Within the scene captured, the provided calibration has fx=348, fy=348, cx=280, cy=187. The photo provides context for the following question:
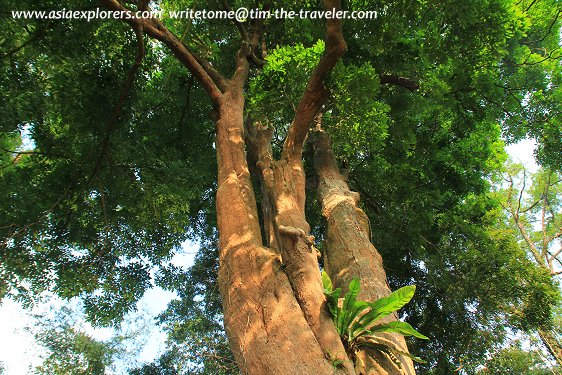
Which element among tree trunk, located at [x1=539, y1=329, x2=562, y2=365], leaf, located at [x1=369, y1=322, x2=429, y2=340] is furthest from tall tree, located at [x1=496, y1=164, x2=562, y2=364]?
leaf, located at [x1=369, y1=322, x2=429, y2=340]

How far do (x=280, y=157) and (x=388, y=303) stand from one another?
11.1 ft

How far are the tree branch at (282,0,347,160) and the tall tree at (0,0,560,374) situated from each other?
0.8 inches

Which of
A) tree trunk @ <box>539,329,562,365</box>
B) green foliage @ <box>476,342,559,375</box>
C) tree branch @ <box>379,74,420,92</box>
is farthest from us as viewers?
tree trunk @ <box>539,329,562,365</box>

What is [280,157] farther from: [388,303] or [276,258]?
[388,303]

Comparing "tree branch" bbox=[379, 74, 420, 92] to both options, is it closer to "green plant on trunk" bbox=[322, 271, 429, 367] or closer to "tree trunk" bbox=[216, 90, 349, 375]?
"tree trunk" bbox=[216, 90, 349, 375]

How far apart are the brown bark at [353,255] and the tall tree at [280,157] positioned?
2 centimetres

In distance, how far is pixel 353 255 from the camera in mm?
3797

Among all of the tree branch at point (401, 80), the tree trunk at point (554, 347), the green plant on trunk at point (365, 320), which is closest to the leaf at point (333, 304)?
the green plant on trunk at point (365, 320)

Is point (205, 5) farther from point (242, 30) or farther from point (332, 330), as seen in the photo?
point (332, 330)

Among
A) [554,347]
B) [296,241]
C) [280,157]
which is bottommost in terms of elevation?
[554,347]

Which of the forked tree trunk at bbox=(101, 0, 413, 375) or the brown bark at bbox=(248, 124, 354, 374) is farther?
the brown bark at bbox=(248, 124, 354, 374)

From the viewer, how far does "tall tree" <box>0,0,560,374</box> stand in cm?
319

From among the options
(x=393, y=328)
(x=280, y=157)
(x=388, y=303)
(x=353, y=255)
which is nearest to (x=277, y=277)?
(x=388, y=303)

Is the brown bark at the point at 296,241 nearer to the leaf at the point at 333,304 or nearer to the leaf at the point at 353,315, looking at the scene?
the leaf at the point at 333,304
